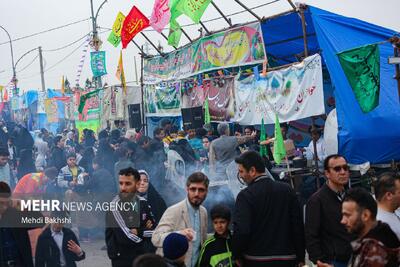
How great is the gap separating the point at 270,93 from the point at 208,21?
350 centimetres

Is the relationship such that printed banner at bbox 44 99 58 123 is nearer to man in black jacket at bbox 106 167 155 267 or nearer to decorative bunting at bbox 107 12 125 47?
decorative bunting at bbox 107 12 125 47

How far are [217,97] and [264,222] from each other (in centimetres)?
849

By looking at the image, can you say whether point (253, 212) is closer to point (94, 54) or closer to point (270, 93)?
point (270, 93)

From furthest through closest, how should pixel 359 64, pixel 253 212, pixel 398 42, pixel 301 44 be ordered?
pixel 301 44 → pixel 359 64 → pixel 398 42 → pixel 253 212

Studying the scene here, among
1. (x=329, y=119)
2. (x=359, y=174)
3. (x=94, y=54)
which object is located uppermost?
(x=94, y=54)

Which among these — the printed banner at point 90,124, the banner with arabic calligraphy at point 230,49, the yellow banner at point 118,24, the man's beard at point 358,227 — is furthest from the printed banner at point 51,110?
the man's beard at point 358,227

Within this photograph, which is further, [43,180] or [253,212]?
[43,180]

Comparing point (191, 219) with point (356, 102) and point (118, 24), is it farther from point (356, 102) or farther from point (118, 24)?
point (118, 24)

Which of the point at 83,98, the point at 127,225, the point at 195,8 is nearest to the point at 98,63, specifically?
the point at 83,98

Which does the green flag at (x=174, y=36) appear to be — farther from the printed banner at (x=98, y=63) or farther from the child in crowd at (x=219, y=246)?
the child in crowd at (x=219, y=246)

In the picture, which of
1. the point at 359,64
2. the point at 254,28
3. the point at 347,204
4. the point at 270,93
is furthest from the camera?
the point at 254,28

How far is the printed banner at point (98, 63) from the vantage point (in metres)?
20.3

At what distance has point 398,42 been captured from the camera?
7277 millimetres

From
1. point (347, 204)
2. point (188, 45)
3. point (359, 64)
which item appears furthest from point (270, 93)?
point (347, 204)
